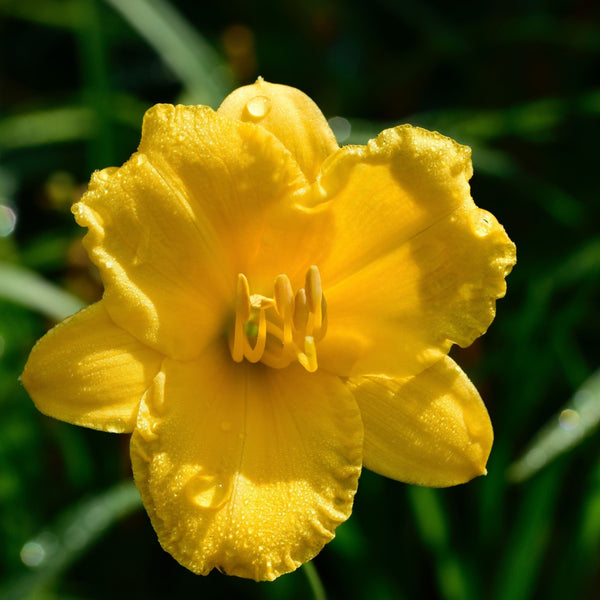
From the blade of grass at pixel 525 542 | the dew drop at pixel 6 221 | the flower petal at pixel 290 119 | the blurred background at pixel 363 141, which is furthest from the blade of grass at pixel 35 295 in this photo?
the blade of grass at pixel 525 542

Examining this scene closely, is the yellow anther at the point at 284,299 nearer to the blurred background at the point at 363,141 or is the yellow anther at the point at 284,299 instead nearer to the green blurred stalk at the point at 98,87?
the blurred background at the point at 363,141

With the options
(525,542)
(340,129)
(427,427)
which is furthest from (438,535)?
(340,129)

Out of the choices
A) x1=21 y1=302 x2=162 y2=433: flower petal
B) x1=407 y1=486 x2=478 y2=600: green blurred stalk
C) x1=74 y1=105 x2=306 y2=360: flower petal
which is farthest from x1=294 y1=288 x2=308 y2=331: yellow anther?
x1=407 y1=486 x2=478 y2=600: green blurred stalk

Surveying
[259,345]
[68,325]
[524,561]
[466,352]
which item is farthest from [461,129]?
[68,325]

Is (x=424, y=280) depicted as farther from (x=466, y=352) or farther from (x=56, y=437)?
(x=56, y=437)

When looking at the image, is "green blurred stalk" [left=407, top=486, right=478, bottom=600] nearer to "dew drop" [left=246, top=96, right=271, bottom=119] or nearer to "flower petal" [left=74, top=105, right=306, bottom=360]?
"flower petal" [left=74, top=105, right=306, bottom=360]

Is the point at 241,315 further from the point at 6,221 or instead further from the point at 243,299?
the point at 6,221

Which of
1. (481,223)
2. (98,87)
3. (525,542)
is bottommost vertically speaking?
(525,542)

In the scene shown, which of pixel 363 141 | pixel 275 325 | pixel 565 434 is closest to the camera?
pixel 275 325
